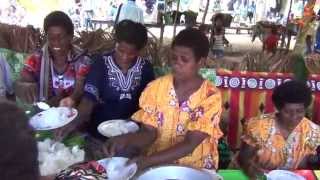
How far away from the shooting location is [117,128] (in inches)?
76.3

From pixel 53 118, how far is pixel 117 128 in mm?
264

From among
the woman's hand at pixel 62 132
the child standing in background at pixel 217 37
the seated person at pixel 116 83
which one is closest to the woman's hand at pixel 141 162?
the woman's hand at pixel 62 132

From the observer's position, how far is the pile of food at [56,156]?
1.62m

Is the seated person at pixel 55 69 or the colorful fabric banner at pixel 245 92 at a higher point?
the seated person at pixel 55 69

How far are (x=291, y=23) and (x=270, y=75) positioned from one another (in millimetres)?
7759

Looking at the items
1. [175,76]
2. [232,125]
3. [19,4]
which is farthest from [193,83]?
[19,4]

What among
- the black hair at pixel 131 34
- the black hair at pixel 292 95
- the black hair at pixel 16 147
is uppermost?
the black hair at pixel 131 34

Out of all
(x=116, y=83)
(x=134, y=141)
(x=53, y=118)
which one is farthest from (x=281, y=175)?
(x=116, y=83)

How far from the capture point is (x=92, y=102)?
237cm

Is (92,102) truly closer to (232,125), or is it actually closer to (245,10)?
(232,125)

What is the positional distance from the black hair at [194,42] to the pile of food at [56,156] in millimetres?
607

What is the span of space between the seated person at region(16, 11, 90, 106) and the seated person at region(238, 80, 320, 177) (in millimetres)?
1014

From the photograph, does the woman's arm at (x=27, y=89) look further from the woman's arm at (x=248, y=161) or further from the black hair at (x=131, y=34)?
the woman's arm at (x=248, y=161)

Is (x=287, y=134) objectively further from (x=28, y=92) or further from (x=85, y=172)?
(x=28, y=92)
